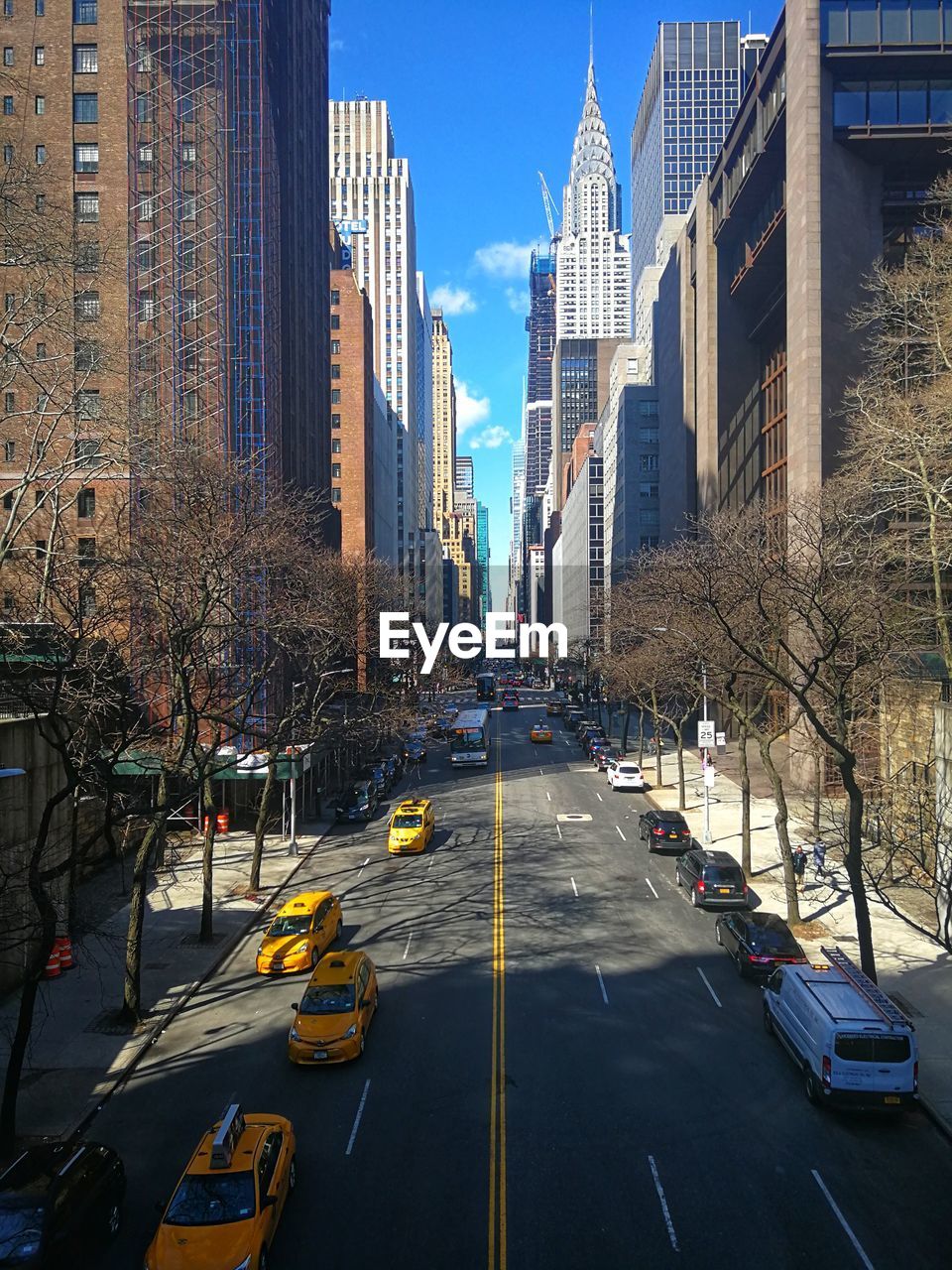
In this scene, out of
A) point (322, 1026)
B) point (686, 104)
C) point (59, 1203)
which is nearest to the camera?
point (59, 1203)

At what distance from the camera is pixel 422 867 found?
27969mm

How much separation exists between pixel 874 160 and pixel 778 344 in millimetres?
15325

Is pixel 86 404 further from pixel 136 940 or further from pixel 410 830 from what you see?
pixel 410 830

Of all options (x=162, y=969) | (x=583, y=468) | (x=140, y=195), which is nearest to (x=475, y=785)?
(x=162, y=969)

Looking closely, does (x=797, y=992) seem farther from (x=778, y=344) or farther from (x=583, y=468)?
(x=583, y=468)

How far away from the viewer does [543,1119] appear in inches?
494

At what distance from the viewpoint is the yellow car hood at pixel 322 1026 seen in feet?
46.9

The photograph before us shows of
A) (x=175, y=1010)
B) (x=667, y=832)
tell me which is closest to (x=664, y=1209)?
(x=175, y=1010)

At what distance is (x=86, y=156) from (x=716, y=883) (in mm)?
43414

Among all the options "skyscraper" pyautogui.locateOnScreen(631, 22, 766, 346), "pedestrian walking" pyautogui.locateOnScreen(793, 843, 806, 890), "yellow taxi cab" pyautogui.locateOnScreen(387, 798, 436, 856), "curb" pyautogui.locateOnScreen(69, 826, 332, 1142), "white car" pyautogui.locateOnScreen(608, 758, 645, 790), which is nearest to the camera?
"curb" pyautogui.locateOnScreen(69, 826, 332, 1142)

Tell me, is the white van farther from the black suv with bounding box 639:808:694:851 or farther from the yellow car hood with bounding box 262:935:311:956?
the black suv with bounding box 639:808:694:851

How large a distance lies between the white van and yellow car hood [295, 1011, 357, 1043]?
724cm

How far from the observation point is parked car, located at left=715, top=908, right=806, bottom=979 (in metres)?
17.8

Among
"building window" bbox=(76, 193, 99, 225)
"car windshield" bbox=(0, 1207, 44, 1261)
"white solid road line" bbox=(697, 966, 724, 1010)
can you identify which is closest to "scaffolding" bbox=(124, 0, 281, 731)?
"building window" bbox=(76, 193, 99, 225)
